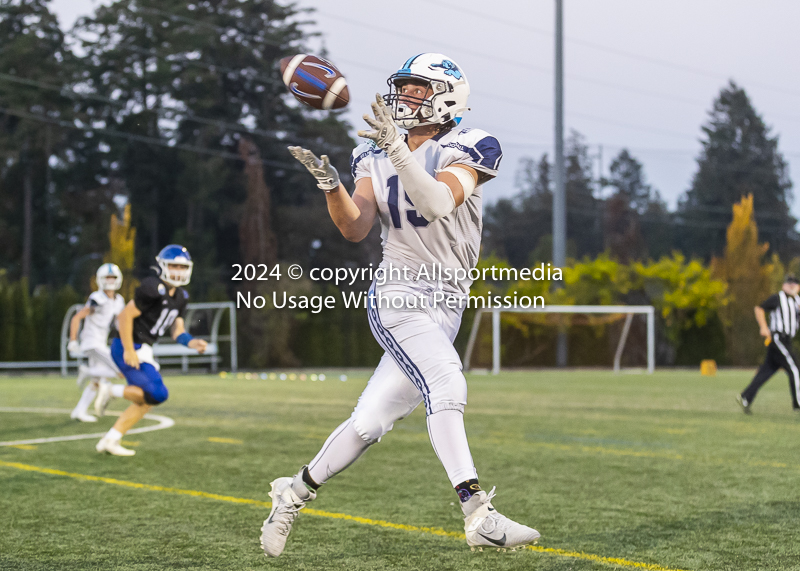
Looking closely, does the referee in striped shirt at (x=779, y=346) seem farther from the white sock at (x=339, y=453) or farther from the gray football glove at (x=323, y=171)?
the gray football glove at (x=323, y=171)

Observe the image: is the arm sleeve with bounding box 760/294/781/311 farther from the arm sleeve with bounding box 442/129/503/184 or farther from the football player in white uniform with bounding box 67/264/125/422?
the arm sleeve with bounding box 442/129/503/184

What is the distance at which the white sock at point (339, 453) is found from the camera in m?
4.13

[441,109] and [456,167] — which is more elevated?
[441,109]

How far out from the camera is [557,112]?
2977 cm

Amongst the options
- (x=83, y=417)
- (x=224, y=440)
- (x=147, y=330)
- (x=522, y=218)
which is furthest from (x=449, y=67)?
(x=522, y=218)

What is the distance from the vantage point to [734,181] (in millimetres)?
48875

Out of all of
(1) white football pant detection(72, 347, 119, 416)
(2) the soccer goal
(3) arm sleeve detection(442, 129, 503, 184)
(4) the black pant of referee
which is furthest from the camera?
(2) the soccer goal

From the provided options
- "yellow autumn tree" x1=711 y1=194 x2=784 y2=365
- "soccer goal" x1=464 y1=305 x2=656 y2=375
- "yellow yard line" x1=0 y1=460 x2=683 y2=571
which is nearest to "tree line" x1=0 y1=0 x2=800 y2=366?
"yellow autumn tree" x1=711 y1=194 x2=784 y2=365

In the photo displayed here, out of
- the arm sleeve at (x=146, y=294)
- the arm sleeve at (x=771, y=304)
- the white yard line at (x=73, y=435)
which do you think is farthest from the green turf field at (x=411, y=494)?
the arm sleeve at (x=771, y=304)

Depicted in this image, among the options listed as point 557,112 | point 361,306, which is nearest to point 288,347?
point 361,306

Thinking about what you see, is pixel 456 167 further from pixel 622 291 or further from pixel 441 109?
pixel 622 291

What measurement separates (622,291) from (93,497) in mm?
28415

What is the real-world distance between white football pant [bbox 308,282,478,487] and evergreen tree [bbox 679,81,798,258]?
131 feet

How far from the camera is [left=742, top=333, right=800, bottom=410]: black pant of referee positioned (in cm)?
1227
